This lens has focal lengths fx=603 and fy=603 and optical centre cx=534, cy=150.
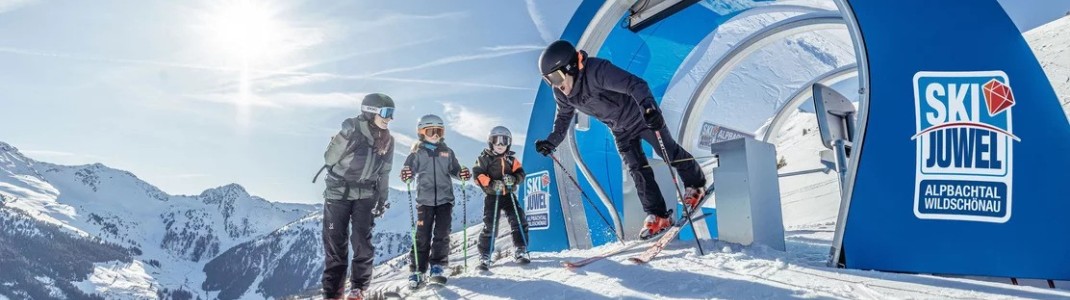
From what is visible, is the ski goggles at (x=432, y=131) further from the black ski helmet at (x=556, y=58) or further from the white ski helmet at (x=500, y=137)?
the black ski helmet at (x=556, y=58)

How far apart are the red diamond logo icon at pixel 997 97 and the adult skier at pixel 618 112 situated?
2377 mm

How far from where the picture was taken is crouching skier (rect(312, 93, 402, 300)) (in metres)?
5.28

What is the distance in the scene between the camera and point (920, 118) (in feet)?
14.5

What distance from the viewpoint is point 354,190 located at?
17.6 ft

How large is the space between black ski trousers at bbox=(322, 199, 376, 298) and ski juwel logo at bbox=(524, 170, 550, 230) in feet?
17.5

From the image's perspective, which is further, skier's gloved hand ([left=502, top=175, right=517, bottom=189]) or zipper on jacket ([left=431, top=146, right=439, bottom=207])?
skier's gloved hand ([left=502, top=175, right=517, bottom=189])

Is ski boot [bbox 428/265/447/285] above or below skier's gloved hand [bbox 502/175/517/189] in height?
below

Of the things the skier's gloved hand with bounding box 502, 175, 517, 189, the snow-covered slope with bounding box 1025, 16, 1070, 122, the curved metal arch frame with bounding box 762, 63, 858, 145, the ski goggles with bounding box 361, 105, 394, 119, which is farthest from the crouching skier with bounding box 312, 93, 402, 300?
the snow-covered slope with bounding box 1025, 16, 1070, 122

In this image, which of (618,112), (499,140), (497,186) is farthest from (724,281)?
(499,140)

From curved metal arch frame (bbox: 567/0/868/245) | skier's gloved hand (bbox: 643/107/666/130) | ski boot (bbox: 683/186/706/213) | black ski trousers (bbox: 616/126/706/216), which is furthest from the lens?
curved metal arch frame (bbox: 567/0/868/245)

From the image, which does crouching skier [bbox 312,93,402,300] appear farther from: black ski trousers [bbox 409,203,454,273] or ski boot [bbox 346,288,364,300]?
black ski trousers [bbox 409,203,454,273]

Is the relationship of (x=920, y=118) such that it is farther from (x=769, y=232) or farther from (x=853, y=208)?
(x=769, y=232)

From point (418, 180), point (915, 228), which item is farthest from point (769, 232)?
point (418, 180)

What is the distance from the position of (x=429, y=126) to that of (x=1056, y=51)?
24.7 m
